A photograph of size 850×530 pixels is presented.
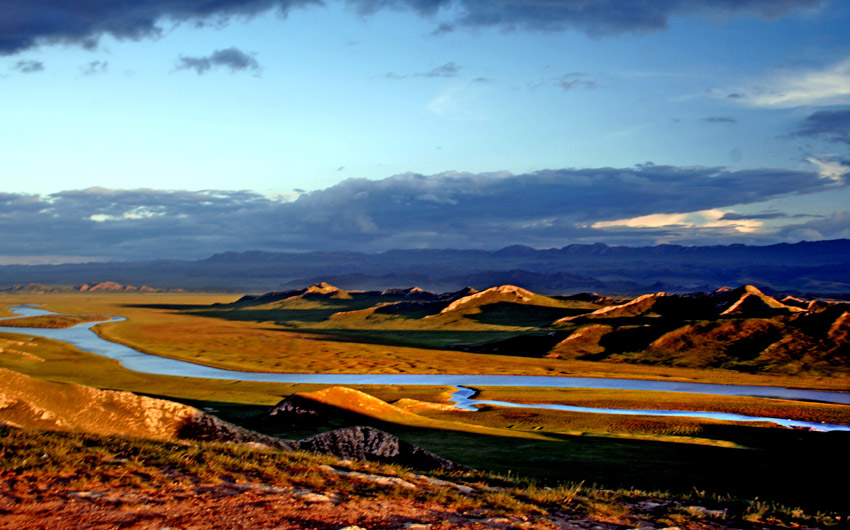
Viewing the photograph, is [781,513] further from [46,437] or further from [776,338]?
[776,338]

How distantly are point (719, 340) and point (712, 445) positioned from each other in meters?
90.9

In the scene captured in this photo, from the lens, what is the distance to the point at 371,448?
1203 inches

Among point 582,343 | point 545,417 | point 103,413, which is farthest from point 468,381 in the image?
point 103,413

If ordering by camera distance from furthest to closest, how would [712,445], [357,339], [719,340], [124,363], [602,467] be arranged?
[357,339] < [719,340] < [124,363] < [712,445] < [602,467]

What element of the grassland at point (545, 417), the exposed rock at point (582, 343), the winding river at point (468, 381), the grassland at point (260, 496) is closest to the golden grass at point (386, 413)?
the grassland at point (545, 417)

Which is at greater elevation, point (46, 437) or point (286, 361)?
point (46, 437)

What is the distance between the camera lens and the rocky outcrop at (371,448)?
96.3 feet

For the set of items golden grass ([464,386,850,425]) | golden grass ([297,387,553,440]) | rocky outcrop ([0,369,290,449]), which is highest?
rocky outcrop ([0,369,290,449])

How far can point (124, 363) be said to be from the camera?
105312 mm

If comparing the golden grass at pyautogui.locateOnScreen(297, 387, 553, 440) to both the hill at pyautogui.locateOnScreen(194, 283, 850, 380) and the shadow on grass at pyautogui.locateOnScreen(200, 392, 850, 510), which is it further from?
the hill at pyautogui.locateOnScreen(194, 283, 850, 380)

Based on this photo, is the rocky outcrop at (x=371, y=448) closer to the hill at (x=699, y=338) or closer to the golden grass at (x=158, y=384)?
the golden grass at (x=158, y=384)

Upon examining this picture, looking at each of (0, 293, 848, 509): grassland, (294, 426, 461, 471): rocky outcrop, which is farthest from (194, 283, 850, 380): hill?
(294, 426, 461, 471): rocky outcrop

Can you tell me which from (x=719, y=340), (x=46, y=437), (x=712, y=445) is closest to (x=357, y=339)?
(x=719, y=340)

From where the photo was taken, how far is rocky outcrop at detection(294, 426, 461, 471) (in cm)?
2936
